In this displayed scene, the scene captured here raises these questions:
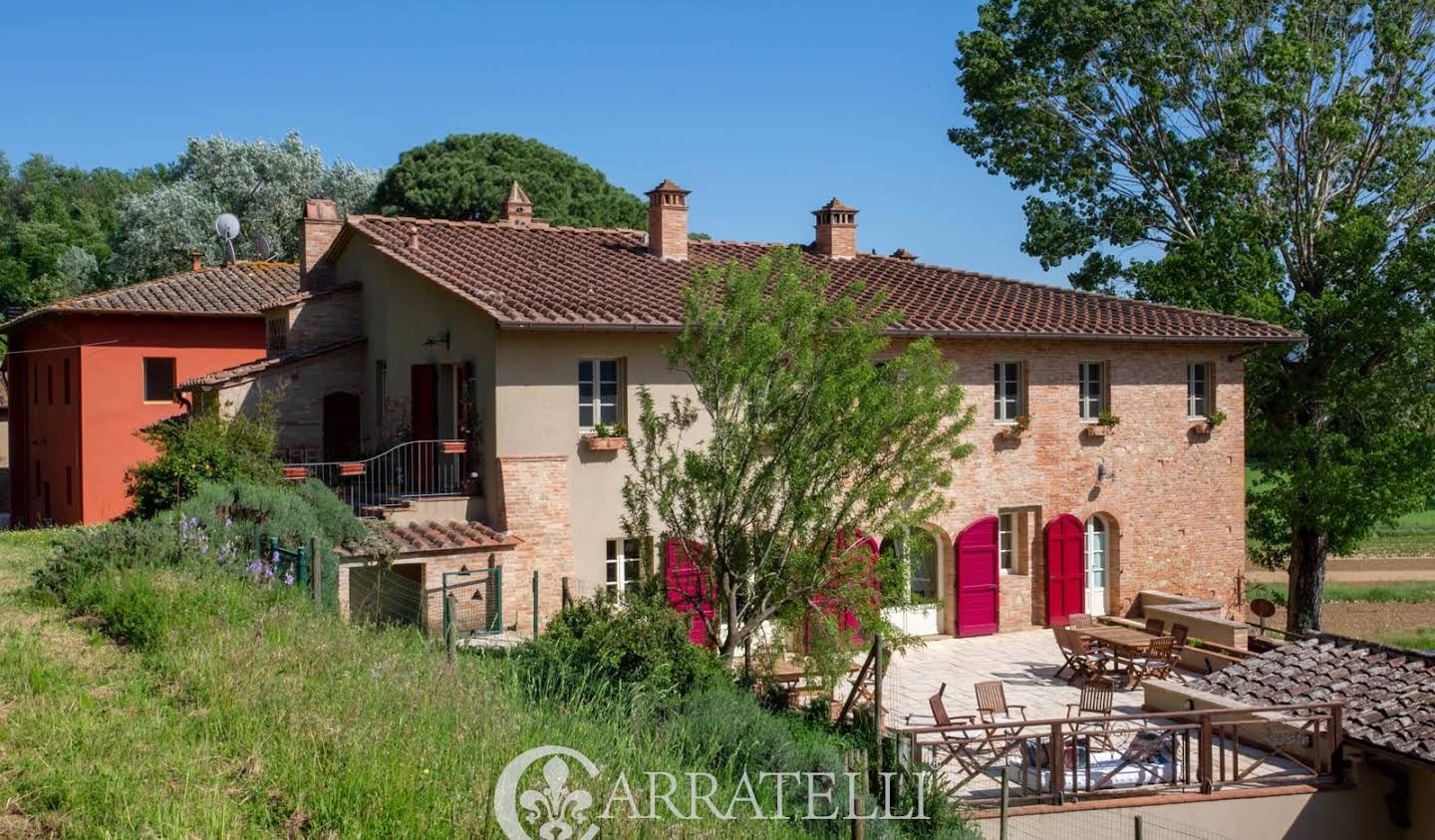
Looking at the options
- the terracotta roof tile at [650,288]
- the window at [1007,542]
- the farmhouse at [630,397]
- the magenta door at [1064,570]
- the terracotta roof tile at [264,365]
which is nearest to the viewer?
the farmhouse at [630,397]

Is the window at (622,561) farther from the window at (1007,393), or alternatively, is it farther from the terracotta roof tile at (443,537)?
the window at (1007,393)

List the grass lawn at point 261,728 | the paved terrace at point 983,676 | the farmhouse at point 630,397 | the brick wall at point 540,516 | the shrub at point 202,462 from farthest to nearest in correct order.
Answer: the farmhouse at point 630,397
the brick wall at point 540,516
the shrub at point 202,462
the paved terrace at point 983,676
the grass lawn at point 261,728

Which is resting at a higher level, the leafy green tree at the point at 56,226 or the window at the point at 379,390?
the leafy green tree at the point at 56,226

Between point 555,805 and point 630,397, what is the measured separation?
10406 mm

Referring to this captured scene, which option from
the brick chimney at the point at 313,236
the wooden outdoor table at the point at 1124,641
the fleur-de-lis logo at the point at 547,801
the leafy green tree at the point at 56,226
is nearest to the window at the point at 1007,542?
the wooden outdoor table at the point at 1124,641

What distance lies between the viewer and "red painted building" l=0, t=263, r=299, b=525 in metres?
23.8

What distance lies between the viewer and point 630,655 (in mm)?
11672

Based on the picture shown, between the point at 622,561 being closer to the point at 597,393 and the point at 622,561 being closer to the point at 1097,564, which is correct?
the point at 597,393

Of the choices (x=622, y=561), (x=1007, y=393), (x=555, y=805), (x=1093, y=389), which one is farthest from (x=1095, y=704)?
(x=555, y=805)

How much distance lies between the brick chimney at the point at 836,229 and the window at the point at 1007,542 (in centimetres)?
606

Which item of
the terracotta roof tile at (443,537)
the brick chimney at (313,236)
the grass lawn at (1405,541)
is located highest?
the brick chimney at (313,236)

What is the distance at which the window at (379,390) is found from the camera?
20502mm

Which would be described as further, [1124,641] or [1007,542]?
[1007,542]

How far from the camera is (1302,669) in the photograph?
1569 centimetres
